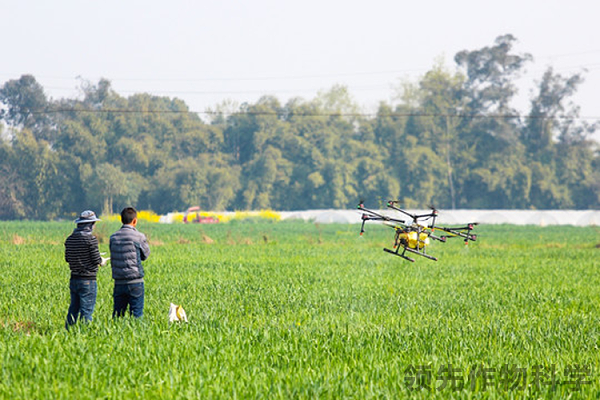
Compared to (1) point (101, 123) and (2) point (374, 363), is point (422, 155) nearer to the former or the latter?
(1) point (101, 123)

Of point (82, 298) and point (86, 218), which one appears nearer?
point (86, 218)

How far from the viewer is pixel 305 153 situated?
9075 centimetres

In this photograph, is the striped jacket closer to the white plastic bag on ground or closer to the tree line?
the white plastic bag on ground

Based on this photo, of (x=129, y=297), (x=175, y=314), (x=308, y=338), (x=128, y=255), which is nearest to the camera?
(x=128, y=255)

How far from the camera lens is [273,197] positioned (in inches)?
3578

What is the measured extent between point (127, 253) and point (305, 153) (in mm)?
81019

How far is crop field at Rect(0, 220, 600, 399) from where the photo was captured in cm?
770

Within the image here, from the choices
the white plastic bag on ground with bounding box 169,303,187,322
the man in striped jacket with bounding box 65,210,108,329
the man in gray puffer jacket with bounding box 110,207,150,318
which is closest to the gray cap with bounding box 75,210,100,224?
the man in striped jacket with bounding box 65,210,108,329

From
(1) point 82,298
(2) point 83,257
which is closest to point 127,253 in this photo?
(2) point 83,257

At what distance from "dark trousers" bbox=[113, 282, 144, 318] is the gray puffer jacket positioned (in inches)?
6.1

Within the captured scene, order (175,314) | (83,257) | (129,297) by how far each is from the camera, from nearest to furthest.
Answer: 1. (83,257)
2. (129,297)
3. (175,314)

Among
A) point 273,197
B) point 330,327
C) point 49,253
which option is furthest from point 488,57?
point 330,327

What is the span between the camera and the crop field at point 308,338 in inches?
303

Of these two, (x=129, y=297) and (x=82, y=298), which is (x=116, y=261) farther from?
(x=82, y=298)
